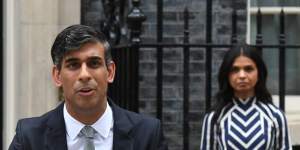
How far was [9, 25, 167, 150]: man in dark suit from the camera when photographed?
237 centimetres

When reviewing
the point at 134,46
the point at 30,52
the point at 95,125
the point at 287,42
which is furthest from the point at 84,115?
→ the point at 287,42

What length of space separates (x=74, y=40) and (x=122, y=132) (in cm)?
33

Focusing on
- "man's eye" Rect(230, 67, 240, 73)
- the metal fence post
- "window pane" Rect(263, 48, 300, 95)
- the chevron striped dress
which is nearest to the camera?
the chevron striped dress

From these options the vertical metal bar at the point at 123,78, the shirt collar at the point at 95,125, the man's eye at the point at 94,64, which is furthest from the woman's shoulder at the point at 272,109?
the man's eye at the point at 94,64

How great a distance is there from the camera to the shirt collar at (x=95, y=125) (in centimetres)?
242

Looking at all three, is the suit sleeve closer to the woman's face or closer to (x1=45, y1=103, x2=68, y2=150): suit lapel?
(x1=45, y1=103, x2=68, y2=150): suit lapel

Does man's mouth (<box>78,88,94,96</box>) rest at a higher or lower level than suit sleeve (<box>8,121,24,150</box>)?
higher

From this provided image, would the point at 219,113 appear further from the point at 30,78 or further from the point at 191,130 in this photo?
the point at 191,130

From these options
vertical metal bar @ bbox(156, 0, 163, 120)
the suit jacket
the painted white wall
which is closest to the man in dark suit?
the suit jacket

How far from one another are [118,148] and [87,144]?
0.35 ft

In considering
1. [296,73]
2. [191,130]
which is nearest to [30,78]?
[191,130]

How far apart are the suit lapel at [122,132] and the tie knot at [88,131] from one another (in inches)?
3.3

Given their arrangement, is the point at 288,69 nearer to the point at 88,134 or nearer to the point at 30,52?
the point at 30,52

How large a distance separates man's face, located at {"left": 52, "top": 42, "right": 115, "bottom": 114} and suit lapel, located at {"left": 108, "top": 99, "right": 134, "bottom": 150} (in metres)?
0.10
